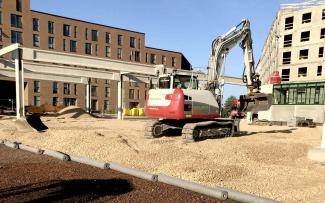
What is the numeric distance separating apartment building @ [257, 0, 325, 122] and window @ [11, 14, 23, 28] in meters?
44.2

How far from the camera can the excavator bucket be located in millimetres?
14547

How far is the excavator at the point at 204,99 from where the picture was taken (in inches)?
501

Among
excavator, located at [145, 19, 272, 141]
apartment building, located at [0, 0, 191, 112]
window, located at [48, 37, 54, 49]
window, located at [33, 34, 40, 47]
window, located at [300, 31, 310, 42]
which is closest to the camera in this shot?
excavator, located at [145, 19, 272, 141]

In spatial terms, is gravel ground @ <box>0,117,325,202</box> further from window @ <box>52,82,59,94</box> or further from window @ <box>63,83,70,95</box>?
window @ <box>63,83,70,95</box>

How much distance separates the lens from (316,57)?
134ft

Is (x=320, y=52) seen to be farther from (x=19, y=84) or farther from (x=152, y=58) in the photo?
(x=152, y=58)

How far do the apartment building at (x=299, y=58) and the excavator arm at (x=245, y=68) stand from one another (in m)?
19.6

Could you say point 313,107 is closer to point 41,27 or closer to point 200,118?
point 200,118

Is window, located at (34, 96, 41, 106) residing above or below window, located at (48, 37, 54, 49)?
below

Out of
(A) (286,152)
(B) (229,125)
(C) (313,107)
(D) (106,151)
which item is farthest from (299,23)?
(D) (106,151)

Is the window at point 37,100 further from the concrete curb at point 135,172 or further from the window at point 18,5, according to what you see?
the concrete curb at point 135,172

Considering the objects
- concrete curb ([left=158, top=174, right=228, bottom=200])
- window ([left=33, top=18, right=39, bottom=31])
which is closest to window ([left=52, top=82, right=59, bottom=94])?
window ([left=33, top=18, right=39, bottom=31])

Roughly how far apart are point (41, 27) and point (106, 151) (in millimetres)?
51839

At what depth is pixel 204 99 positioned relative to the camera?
13.4 m
